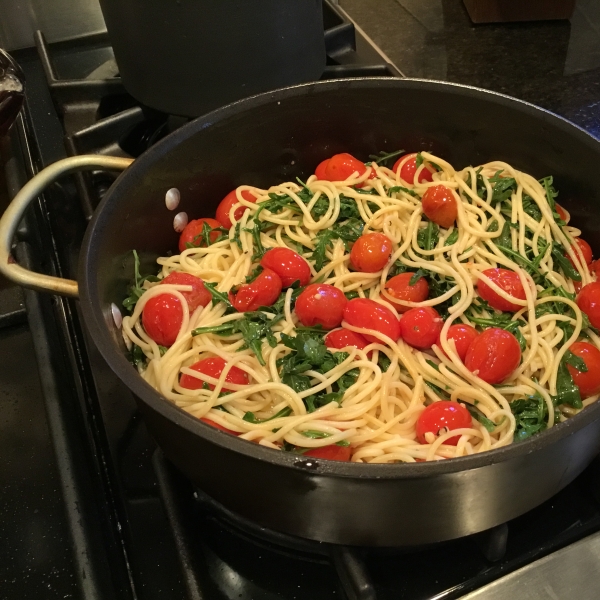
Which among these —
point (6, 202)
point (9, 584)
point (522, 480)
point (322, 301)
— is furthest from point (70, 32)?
point (522, 480)

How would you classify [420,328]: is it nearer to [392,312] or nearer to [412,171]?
[392,312]

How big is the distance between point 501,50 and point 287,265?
1.16 m

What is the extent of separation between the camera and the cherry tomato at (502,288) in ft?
→ 3.91

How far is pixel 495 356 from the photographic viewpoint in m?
1.05

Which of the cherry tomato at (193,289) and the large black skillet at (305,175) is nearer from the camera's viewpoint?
the large black skillet at (305,175)

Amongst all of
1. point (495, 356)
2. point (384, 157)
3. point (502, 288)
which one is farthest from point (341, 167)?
point (495, 356)

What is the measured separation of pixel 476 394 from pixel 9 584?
2.68 ft

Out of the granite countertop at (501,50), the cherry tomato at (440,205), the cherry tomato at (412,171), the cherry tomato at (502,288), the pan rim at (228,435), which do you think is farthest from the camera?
the granite countertop at (501,50)

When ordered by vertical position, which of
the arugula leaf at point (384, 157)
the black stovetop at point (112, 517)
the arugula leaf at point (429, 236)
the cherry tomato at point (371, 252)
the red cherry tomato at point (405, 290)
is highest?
the arugula leaf at point (384, 157)

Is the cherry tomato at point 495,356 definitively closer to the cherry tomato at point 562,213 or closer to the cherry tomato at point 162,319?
the cherry tomato at point 562,213

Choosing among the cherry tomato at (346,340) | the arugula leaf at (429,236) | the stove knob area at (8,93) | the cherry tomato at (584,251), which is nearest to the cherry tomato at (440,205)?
the arugula leaf at (429,236)

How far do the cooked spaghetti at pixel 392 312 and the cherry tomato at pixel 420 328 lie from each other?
0.01 metres

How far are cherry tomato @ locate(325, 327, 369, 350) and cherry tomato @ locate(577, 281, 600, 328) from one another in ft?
1.41

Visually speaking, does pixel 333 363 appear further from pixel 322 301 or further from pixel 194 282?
pixel 194 282
